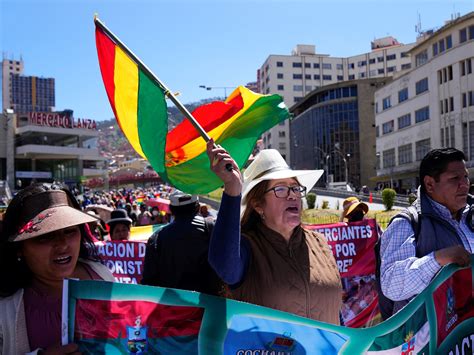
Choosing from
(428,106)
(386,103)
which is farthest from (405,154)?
(386,103)

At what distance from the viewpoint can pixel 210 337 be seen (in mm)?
2102

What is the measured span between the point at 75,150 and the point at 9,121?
35.0 ft

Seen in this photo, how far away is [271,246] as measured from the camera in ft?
8.63

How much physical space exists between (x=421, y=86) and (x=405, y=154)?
8.67 metres

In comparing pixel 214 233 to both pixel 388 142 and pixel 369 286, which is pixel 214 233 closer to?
pixel 369 286

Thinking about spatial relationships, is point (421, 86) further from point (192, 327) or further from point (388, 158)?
point (192, 327)

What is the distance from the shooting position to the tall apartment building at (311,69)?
11281cm

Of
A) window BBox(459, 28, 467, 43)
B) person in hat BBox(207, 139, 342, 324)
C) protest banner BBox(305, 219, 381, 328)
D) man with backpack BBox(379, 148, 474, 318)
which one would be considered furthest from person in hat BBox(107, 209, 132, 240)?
window BBox(459, 28, 467, 43)

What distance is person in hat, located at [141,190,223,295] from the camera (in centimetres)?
382

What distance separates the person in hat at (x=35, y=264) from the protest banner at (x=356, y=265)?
4417mm

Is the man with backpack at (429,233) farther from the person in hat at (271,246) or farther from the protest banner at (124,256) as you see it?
the protest banner at (124,256)

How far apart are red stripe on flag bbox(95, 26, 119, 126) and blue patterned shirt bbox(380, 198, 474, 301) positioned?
6.17 feet

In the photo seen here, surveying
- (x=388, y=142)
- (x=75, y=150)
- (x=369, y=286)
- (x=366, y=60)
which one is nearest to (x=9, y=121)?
(x=75, y=150)

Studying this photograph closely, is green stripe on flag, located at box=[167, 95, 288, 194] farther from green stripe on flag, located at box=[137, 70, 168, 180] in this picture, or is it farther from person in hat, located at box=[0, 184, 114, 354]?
person in hat, located at box=[0, 184, 114, 354]
